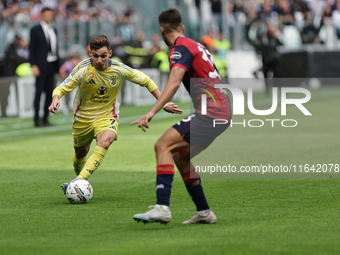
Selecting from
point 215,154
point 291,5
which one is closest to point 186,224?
point 215,154

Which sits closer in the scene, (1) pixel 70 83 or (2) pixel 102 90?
(1) pixel 70 83

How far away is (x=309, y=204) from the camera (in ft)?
23.1

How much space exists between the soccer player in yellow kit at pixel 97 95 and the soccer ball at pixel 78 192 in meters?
0.42

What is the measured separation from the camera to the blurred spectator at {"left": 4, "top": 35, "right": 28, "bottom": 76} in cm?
2244

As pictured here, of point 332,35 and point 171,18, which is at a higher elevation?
point 171,18

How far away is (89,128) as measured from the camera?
26.5 feet

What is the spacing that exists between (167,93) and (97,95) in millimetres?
2637

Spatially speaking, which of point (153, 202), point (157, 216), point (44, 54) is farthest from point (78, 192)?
point (44, 54)

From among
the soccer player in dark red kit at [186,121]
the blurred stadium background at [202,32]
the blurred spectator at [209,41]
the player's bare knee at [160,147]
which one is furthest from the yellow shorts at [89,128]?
the blurred spectator at [209,41]

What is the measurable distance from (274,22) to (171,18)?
27563 millimetres

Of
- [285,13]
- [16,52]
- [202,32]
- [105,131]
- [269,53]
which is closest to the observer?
[105,131]

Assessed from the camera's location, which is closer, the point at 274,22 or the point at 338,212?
the point at 338,212

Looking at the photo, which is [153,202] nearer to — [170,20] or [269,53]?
[170,20]

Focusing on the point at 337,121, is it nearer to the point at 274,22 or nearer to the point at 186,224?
the point at 186,224
